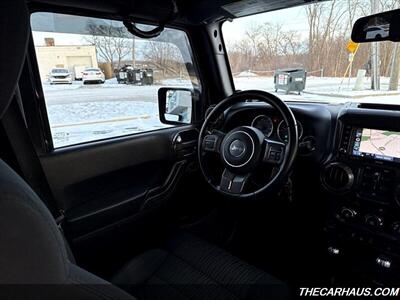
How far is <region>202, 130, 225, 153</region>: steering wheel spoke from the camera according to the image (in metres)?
1.87

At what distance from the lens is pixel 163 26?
6.79 ft

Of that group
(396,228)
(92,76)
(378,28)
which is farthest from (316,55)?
(92,76)

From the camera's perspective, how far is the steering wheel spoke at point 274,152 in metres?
1.66

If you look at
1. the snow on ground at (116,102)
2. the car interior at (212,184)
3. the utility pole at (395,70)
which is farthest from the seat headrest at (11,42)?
the utility pole at (395,70)

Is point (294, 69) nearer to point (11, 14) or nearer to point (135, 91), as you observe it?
point (135, 91)

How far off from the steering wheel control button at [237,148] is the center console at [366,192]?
45 cm

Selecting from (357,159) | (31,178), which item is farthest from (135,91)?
(357,159)

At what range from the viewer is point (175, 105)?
243cm

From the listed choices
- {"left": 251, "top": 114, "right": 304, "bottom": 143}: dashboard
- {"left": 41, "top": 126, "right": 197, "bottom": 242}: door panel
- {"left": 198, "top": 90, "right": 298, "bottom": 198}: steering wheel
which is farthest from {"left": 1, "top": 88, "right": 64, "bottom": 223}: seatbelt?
{"left": 251, "top": 114, "right": 304, "bottom": 143}: dashboard

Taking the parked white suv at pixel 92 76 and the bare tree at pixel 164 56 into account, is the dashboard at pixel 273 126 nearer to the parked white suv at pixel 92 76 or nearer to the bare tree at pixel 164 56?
the bare tree at pixel 164 56

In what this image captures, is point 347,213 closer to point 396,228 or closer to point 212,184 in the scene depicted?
point 396,228

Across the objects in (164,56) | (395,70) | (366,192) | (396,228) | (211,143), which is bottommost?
(396,228)

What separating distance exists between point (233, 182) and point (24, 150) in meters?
0.99

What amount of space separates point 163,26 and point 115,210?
1156mm
